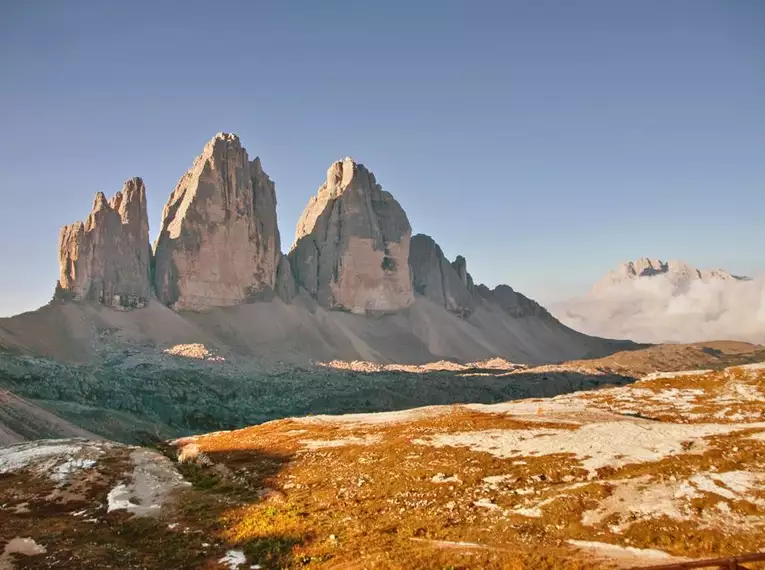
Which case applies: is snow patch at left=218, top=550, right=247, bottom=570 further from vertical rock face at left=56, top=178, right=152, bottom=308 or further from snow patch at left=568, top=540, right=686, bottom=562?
vertical rock face at left=56, top=178, right=152, bottom=308

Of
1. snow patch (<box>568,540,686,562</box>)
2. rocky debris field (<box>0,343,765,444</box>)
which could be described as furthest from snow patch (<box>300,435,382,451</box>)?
rocky debris field (<box>0,343,765,444</box>)

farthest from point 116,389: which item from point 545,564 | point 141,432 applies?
point 545,564

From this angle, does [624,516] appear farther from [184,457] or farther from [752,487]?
[184,457]

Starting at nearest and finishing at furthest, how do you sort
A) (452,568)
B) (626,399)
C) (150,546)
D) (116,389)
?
(452,568) → (150,546) → (626,399) → (116,389)

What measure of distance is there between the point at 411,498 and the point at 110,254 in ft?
578

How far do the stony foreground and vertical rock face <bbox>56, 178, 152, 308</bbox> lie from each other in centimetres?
14486

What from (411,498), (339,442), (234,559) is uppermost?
(411,498)

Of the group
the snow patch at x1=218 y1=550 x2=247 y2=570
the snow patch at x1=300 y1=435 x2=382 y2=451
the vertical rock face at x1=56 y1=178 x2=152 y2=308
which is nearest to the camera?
Result: the snow patch at x1=218 y1=550 x2=247 y2=570

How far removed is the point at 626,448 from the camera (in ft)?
92.5

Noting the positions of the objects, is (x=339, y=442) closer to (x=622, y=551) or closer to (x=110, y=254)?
(x=622, y=551)

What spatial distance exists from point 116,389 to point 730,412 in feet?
340

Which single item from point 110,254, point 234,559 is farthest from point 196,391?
point 234,559

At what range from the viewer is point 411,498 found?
899 inches

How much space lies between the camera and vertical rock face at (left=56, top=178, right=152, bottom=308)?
557ft
